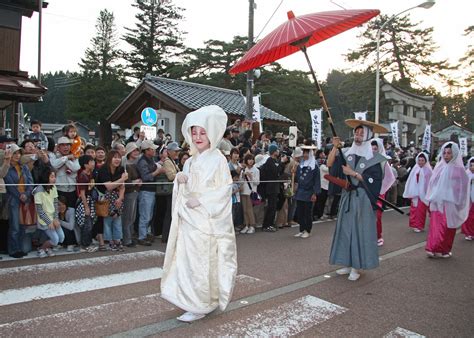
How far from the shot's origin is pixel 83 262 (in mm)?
6156

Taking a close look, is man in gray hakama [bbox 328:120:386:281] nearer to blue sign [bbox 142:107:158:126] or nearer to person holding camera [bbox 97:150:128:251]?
person holding camera [bbox 97:150:128:251]

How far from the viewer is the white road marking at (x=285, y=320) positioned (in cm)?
386

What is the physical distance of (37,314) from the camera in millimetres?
4133

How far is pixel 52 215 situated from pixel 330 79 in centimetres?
5109

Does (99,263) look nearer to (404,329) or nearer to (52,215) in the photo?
(52,215)

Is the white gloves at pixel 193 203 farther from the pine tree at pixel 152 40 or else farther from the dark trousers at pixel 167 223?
the pine tree at pixel 152 40

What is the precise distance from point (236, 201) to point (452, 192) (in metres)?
4.39

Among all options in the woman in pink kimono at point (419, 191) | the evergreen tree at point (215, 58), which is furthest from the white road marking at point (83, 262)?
the evergreen tree at point (215, 58)

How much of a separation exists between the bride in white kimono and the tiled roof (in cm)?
1232

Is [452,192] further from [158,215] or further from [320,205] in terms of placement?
[158,215]

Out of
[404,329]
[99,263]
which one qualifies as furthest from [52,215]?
[404,329]

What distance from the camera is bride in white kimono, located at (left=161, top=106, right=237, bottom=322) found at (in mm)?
3910

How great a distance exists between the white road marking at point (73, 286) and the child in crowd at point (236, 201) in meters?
3.48

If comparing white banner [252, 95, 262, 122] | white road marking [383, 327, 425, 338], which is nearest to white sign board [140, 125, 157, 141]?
white banner [252, 95, 262, 122]
